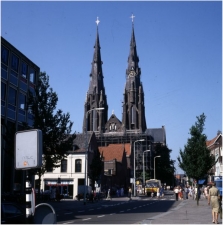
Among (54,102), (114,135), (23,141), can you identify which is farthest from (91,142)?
(23,141)

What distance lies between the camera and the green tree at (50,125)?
2897 cm

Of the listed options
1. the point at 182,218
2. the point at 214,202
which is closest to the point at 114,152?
the point at 182,218

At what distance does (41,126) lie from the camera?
28906mm

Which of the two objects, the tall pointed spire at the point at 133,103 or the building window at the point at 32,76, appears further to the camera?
the tall pointed spire at the point at 133,103

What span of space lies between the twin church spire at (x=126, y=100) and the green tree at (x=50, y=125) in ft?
275

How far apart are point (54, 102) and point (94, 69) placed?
90.4 m

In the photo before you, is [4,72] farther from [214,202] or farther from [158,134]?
[158,134]

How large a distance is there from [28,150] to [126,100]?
113m

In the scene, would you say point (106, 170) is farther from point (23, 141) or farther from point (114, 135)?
point (23, 141)

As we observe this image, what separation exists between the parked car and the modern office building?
73.2 ft

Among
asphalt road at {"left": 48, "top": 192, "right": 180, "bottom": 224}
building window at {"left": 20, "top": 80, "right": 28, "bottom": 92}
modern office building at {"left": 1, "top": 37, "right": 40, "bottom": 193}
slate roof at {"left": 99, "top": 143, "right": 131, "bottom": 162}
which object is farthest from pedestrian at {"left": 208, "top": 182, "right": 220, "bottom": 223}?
slate roof at {"left": 99, "top": 143, "right": 131, "bottom": 162}

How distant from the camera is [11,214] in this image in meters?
10.3

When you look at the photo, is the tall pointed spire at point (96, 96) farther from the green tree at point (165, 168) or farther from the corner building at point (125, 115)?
the green tree at point (165, 168)

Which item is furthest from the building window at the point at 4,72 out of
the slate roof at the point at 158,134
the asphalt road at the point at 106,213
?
the slate roof at the point at 158,134
